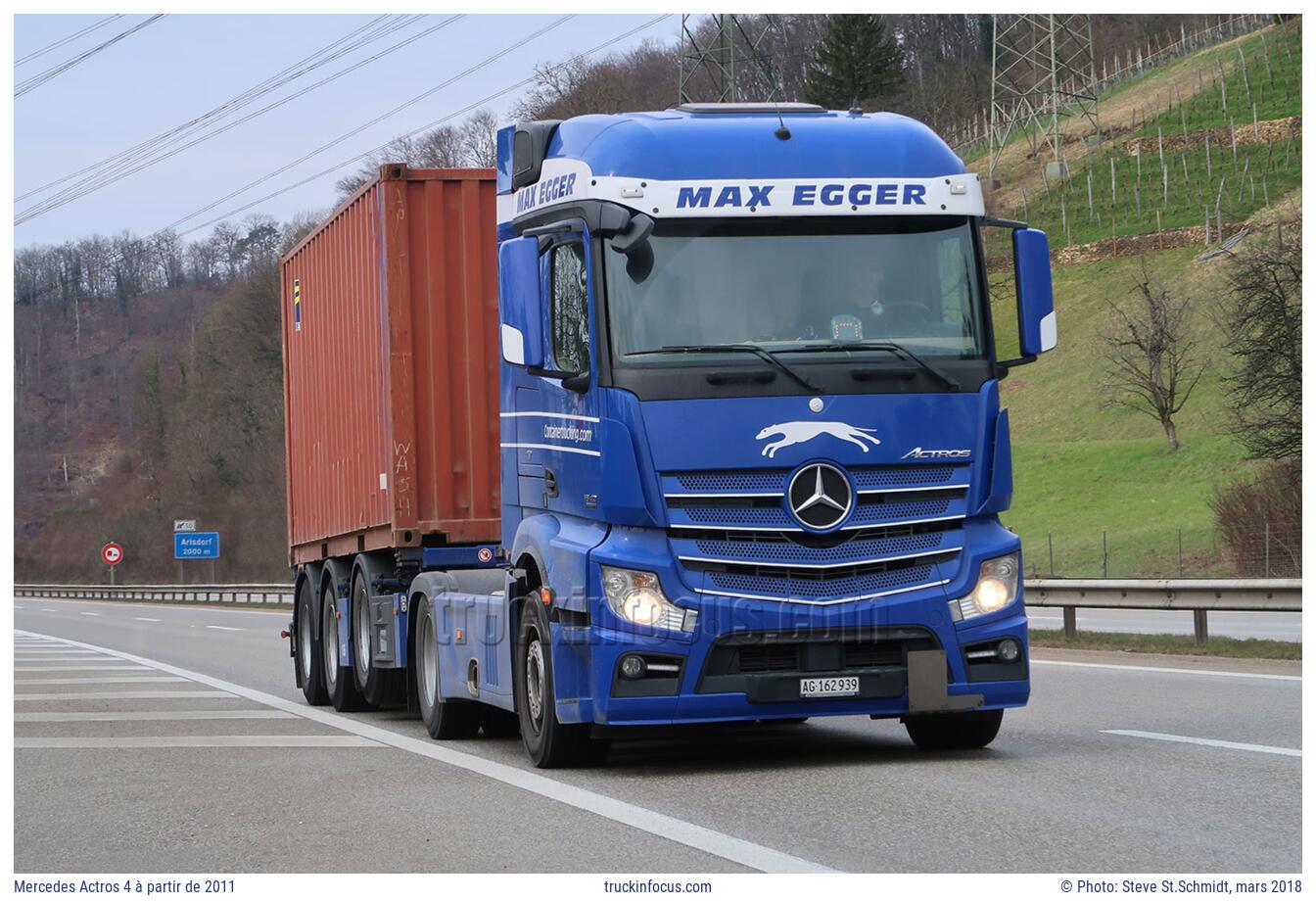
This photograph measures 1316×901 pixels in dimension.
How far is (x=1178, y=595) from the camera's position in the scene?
20.1m

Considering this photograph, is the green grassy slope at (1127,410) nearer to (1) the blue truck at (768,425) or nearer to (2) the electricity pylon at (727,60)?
(2) the electricity pylon at (727,60)

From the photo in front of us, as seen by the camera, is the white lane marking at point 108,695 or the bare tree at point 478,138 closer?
the white lane marking at point 108,695

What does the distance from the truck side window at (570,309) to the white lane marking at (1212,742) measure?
3.97 metres

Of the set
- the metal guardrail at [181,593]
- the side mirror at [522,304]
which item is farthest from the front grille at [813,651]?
the metal guardrail at [181,593]

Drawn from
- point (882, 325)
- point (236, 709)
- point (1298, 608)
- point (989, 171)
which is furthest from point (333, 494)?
point (989, 171)

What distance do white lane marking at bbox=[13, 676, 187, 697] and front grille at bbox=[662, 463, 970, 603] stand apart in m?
12.1

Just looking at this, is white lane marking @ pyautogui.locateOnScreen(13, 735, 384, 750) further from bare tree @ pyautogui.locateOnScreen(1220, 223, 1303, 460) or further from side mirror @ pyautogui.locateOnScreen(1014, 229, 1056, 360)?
bare tree @ pyautogui.locateOnScreen(1220, 223, 1303, 460)

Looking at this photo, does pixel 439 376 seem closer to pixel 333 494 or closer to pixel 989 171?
pixel 333 494

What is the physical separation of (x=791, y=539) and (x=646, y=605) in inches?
32.8

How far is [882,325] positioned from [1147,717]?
3.79 meters

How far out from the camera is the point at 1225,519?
1398 inches

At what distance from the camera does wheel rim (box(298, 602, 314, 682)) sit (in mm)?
17562

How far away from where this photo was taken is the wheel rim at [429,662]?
1336 centimetres

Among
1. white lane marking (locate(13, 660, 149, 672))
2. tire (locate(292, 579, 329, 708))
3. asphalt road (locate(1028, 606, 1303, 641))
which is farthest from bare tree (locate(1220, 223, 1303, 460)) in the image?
tire (locate(292, 579, 329, 708))
